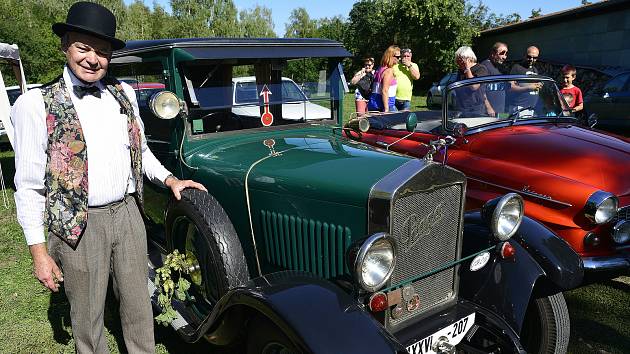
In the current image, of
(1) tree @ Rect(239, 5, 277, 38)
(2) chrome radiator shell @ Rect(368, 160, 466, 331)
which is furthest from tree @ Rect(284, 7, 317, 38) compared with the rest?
(2) chrome radiator shell @ Rect(368, 160, 466, 331)

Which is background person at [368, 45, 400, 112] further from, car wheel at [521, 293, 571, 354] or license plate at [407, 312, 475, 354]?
license plate at [407, 312, 475, 354]

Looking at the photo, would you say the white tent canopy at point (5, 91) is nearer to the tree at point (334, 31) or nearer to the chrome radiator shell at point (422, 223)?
the chrome radiator shell at point (422, 223)

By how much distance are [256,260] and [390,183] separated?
104cm

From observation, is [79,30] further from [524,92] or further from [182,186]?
[524,92]

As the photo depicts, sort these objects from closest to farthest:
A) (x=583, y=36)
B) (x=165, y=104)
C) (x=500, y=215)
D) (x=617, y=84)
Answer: (x=500, y=215) < (x=165, y=104) < (x=617, y=84) < (x=583, y=36)

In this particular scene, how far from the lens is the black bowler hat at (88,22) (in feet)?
6.50

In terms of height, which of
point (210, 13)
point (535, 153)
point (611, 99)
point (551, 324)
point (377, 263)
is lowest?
point (551, 324)

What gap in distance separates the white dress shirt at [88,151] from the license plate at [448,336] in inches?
61.7

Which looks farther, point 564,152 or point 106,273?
point 564,152

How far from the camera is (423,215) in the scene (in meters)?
2.29

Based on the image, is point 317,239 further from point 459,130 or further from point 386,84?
point 386,84

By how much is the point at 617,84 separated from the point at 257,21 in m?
31.9

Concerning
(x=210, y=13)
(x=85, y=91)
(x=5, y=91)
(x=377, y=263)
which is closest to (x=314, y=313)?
(x=377, y=263)

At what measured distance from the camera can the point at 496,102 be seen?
13.8ft
